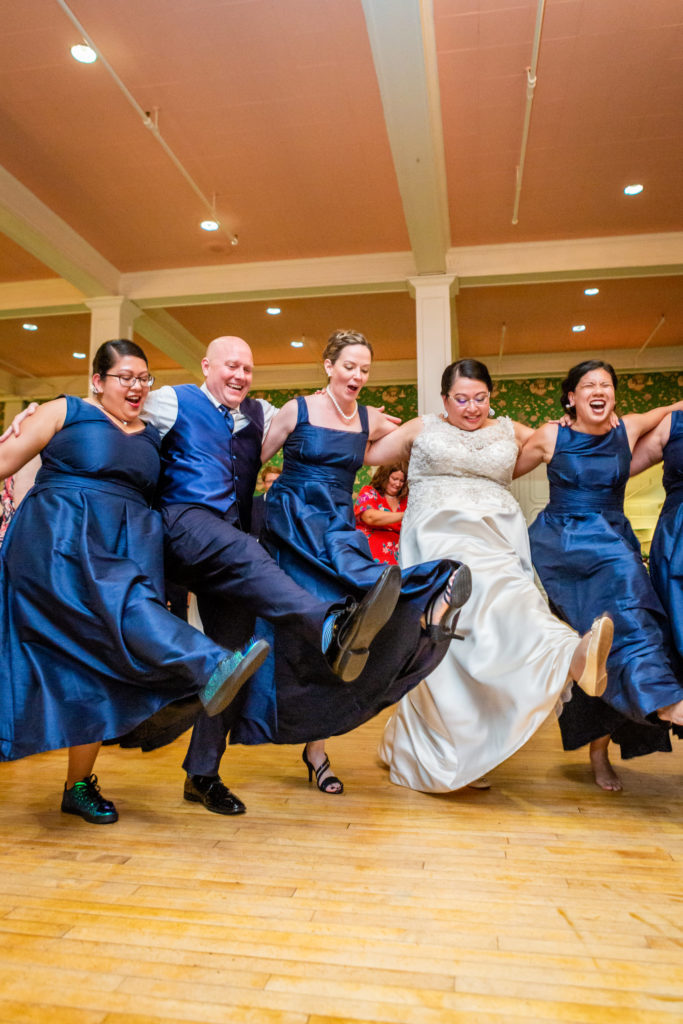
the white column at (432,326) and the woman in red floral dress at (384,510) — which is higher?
the white column at (432,326)

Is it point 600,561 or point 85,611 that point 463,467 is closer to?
point 600,561

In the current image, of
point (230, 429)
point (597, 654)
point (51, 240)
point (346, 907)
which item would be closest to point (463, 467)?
point (230, 429)

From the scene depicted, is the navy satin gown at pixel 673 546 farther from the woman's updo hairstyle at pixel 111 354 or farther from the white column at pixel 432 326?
the white column at pixel 432 326

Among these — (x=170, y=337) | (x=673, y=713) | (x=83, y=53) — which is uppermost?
(x=83, y=53)

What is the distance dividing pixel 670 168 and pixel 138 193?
413 cm

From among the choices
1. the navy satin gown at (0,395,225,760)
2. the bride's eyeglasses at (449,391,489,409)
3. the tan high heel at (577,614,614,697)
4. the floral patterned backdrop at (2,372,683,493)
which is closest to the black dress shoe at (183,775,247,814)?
the navy satin gown at (0,395,225,760)

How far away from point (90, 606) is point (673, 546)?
6.56 ft

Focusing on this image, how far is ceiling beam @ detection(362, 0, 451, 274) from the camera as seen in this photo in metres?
3.69

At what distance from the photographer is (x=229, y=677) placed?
187cm

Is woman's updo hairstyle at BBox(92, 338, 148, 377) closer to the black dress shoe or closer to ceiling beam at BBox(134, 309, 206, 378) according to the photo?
the black dress shoe

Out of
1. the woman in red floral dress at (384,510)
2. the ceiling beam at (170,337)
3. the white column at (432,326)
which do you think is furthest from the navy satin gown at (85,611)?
the ceiling beam at (170,337)

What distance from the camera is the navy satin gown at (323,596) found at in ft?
7.63

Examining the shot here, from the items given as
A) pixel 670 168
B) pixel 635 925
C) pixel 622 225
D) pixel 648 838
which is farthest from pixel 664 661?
pixel 622 225

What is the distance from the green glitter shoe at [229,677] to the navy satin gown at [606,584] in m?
1.22
